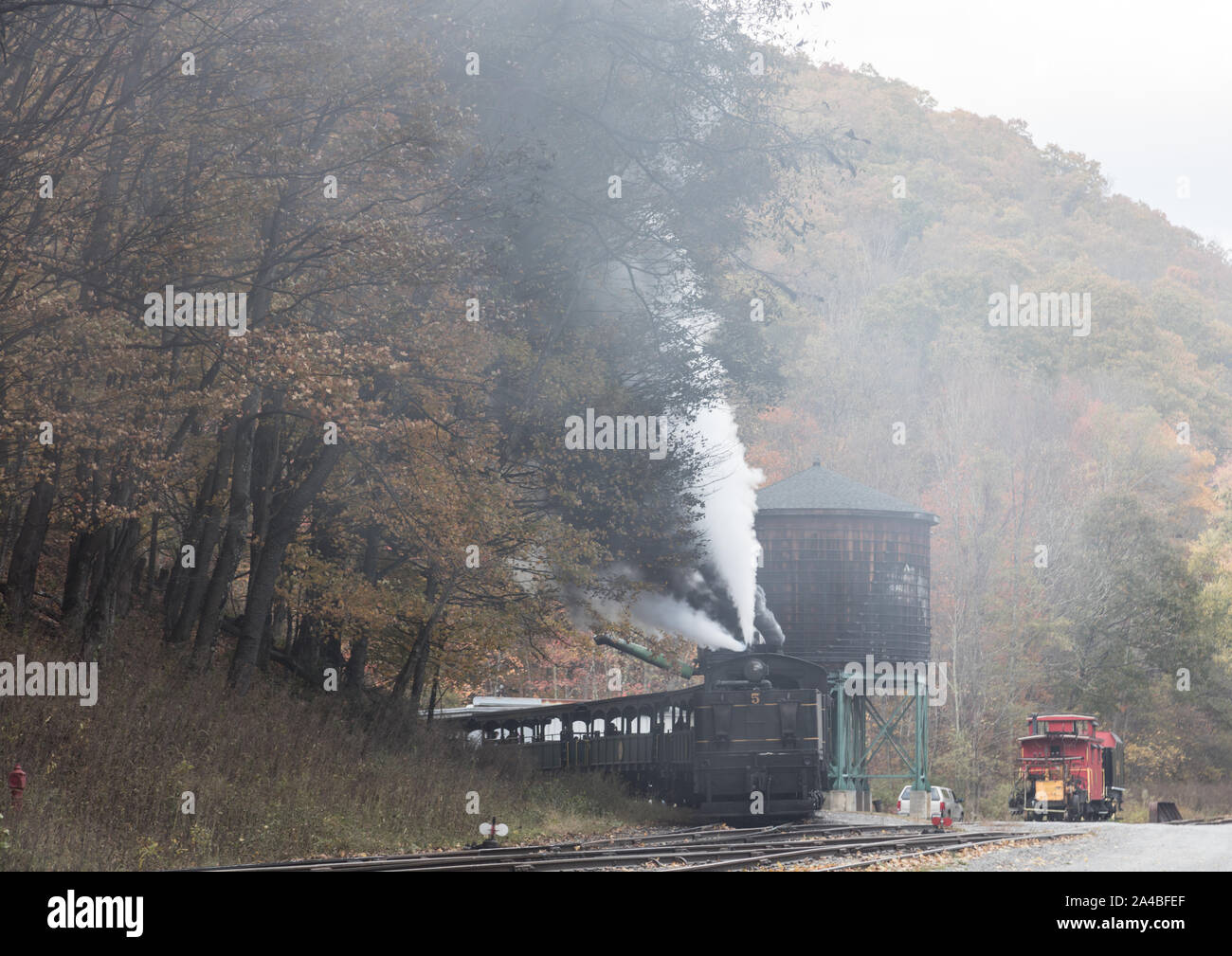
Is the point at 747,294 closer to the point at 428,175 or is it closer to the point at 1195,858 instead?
the point at 428,175

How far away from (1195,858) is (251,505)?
1923cm

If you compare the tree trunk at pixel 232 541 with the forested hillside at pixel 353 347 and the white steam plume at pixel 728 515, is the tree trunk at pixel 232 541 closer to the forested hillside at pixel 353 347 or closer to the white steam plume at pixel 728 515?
the forested hillside at pixel 353 347

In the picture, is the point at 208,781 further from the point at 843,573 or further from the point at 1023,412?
the point at 1023,412

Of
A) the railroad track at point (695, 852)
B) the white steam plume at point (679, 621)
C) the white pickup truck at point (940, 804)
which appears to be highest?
the white steam plume at point (679, 621)

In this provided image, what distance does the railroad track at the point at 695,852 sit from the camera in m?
14.0

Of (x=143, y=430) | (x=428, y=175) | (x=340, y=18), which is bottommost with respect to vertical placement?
(x=143, y=430)

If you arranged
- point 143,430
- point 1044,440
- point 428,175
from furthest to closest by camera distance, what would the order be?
point 1044,440 < point 428,175 < point 143,430

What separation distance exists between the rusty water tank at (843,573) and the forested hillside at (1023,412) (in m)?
4.19

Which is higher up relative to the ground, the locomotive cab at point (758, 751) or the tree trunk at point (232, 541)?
the tree trunk at point (232, 541)

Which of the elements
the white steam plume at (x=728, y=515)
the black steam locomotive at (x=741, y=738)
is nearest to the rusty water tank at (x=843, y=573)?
the white steam plume at (x=728, y=515)

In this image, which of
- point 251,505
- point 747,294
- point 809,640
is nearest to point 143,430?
point 251,505

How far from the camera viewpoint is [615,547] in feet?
92.1

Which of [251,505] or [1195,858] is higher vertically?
[251,505]

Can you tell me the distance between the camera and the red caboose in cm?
3716
